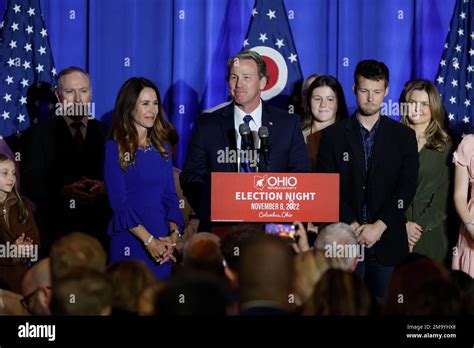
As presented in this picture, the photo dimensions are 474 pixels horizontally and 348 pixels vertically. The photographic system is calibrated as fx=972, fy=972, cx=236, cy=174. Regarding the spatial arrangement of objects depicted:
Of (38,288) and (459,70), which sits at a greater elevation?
(459,70)

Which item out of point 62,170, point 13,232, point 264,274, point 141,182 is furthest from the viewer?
point 62,170

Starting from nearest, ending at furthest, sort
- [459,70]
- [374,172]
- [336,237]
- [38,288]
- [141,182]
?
[38,288], [336,237], [141,182], [374,172], [459,70]

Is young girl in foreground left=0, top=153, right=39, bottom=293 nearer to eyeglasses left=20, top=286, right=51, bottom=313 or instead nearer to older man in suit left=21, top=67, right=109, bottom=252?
older man in suit left=21, top=67, right=109, bottom=252

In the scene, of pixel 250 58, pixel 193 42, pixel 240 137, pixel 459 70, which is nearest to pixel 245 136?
pixel 240 137

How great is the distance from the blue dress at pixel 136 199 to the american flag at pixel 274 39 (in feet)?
5.70

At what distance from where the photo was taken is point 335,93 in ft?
22.6

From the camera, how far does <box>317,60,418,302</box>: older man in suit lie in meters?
6.40

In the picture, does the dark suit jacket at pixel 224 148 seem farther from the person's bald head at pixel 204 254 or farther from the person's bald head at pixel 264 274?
the person's bald head at pixel 264 274

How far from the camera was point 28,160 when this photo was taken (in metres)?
6.86

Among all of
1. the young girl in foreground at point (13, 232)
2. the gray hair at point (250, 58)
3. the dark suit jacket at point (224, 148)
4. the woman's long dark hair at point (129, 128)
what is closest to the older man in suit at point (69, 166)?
the young girl in foreground at point (13, 232)

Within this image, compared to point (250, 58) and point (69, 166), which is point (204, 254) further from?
point (69, 166)

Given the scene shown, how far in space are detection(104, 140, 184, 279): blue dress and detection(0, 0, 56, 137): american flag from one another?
1.61 metres

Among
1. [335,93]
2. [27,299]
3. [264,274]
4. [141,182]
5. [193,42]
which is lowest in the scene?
[27,299]

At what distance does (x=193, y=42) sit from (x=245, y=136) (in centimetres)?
200
